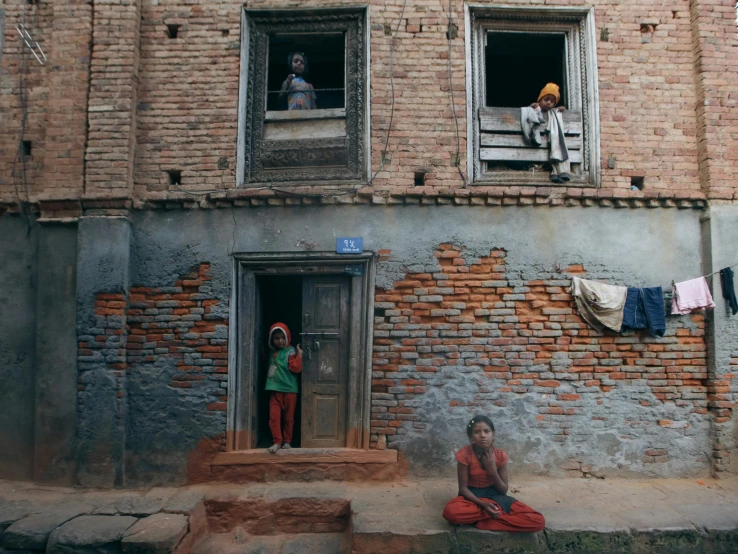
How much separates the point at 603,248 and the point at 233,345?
417cm

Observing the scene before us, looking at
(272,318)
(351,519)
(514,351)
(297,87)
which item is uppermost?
(297,87)

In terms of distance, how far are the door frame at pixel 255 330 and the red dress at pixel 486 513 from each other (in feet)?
4.51

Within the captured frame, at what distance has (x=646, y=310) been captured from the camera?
17.6 ft

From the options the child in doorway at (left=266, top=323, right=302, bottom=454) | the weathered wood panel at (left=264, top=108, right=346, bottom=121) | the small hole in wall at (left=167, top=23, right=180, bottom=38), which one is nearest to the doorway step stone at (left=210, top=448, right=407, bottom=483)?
the child in doorway at (left=266, top=323, right=302, bottom=454)

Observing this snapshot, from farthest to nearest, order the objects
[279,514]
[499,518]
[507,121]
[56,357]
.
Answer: [507,121]
[56,357]
[279,514]
[499,518]

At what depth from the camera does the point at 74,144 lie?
18.6ft

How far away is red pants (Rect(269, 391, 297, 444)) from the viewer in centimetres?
553

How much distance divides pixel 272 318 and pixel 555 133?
4139 mm

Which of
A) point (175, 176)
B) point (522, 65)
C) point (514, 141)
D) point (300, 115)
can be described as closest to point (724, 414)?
point (514, 141)

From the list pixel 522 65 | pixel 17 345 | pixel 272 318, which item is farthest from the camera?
pixel 522 65

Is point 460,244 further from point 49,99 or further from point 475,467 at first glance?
point 49,99

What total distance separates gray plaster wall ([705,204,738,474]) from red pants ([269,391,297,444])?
14.9ft

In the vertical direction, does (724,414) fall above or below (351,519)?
above

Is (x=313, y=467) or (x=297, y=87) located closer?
(x=313, y=467)
